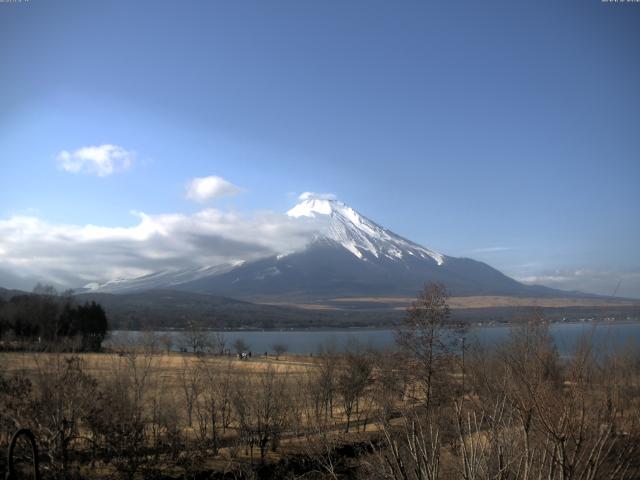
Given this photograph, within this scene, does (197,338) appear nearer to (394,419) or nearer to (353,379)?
(353,379)

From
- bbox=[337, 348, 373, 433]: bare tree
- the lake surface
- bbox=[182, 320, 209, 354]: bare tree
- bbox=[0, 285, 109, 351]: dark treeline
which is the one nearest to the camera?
the lake surface

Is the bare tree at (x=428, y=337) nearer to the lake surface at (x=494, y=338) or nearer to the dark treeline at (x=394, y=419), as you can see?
the dark treeline at (x=394, y=419)

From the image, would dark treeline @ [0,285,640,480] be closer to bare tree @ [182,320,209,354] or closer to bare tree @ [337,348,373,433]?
bare tree @ [337,348,373,433]

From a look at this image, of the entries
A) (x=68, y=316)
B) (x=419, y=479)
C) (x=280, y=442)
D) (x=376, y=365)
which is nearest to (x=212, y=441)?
(x=280, y=442)

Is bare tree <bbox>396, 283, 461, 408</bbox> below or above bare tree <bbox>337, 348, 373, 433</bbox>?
above

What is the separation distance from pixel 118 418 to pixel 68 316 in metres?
70.1

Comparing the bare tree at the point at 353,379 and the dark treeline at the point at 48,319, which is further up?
the dark treeline at the point at 48,319

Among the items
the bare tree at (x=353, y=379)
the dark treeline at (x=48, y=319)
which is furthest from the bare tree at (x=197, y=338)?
the bare tree at (x=353, y=379)

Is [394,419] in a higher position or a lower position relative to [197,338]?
lower

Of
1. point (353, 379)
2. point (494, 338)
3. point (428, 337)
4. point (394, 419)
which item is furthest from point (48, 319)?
point (428, 337)

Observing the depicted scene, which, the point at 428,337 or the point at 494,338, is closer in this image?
the point at 428,337

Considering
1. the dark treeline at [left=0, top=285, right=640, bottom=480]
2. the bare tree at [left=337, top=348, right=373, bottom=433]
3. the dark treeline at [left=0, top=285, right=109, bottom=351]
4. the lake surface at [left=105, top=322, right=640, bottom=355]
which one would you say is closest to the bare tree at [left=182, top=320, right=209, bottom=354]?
the lake surface at [left=105, top=322, right=640, bottom=355]

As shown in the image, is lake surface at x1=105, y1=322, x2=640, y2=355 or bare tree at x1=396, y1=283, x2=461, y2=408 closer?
lake surface at x1=105, y1=322, x2=640, y2=355

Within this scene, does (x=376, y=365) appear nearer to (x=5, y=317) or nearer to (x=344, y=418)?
(x=344, y=418)
